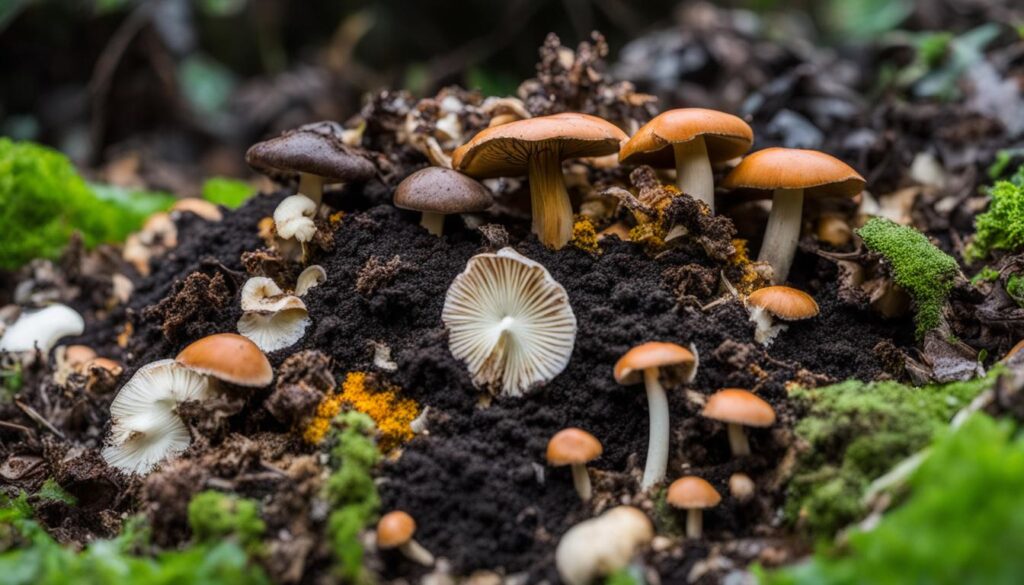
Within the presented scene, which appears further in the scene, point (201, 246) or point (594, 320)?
point (201, 246)

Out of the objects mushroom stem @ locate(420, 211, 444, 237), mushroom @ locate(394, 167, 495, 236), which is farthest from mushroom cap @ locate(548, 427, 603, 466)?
mushroom stem @ locate(420, 211, 444, 237)

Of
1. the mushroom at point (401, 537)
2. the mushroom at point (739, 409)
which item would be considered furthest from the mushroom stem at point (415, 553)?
the mushroom at point (739, 409)

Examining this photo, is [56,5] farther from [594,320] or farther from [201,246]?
[594,320]

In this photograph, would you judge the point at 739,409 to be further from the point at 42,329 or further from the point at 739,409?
the point at 42,329

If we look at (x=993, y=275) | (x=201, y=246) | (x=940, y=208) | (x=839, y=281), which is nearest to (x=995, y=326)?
(x=993, y=275)

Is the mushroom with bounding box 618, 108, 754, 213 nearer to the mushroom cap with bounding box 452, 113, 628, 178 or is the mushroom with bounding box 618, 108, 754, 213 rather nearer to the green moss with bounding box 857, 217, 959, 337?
the mushroom cap with bounding box 452, 113, 628, 178

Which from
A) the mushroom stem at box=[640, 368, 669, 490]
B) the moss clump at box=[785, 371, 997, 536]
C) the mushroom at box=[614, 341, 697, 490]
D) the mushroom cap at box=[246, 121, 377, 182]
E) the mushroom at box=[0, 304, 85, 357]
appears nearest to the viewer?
the moss clump at box=[785, 371, 997, 536]

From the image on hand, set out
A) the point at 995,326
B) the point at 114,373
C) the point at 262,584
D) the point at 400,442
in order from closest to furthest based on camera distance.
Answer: the point at 262,584, the point at 400,442, the point at 995,326, the point at 114,373
